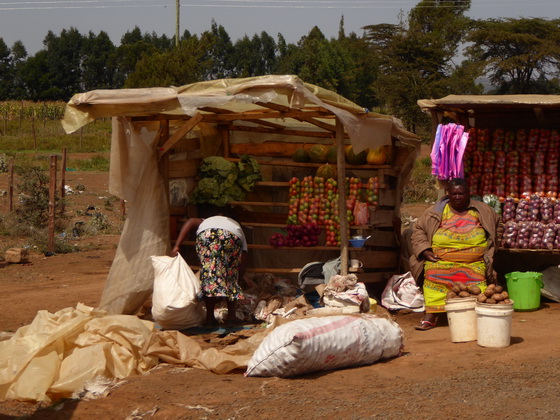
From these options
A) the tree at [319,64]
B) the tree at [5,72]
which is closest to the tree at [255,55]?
the tree at [5,72]

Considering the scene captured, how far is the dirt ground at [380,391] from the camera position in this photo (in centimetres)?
520

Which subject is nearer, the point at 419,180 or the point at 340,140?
the point at 340,140

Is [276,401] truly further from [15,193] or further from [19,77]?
[19,77]

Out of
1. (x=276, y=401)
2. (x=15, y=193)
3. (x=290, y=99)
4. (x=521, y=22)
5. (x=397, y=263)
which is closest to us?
(x=276, y=401)

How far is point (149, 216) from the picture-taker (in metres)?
8.73

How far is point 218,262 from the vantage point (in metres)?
7.92

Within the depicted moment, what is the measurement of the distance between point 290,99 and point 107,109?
1.79m

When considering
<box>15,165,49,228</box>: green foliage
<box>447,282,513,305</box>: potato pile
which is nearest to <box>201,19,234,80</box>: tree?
<box>15,165,49,228</box>: green foliage

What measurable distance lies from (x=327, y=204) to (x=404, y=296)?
4.54ft

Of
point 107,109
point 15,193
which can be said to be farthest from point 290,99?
point 15,193

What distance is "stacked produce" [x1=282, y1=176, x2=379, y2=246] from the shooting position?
927cm

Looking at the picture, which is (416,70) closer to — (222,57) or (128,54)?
(128,54)

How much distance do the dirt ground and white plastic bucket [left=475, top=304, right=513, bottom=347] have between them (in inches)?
3.7

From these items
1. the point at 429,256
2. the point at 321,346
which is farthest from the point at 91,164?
the point at 321,346
